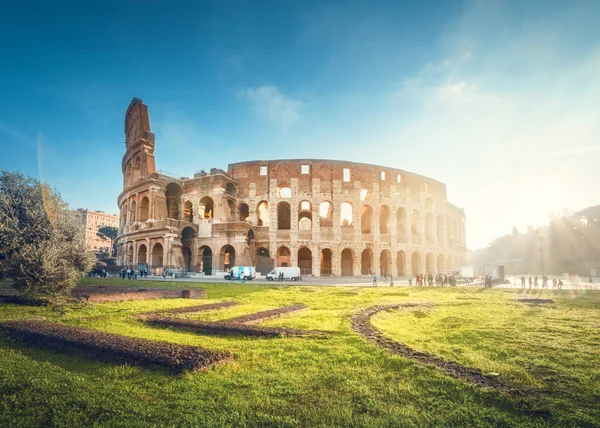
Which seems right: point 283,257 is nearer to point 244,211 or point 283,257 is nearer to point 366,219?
point 244,211

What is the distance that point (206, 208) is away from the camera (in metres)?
40.5

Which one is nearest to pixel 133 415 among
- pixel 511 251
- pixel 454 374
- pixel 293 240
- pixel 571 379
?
pixel 454 374

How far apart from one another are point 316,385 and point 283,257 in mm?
33337

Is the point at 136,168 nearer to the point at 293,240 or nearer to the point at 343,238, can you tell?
the point at 293,240

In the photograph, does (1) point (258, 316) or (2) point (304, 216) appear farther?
(2) point (304, 216)

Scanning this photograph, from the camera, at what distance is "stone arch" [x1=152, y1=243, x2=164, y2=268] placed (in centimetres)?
3481

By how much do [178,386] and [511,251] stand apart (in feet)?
318

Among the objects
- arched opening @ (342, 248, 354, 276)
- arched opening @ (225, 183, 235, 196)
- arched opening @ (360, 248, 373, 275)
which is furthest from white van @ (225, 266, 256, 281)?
arched opening @ (360, 248, 373, 275)

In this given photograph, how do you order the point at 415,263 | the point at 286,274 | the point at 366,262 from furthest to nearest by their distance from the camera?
the point at 415,263
the point at 366,262
the point at 286,274

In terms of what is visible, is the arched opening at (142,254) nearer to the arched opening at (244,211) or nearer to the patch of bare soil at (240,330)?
the arched opening at (244,211)

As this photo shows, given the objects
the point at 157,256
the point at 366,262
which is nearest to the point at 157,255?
the point at 157,256

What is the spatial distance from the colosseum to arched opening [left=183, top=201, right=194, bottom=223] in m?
0.12

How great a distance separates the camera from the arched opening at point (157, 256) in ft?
114

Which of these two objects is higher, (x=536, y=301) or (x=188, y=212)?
(x=188, y=212)
